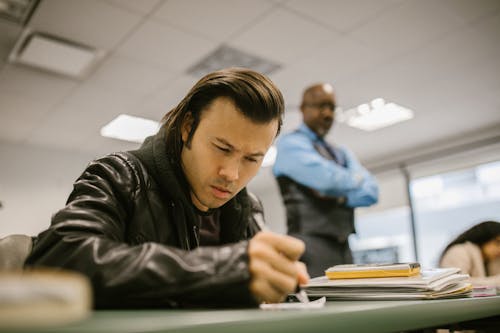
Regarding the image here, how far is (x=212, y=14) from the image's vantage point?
2906mm

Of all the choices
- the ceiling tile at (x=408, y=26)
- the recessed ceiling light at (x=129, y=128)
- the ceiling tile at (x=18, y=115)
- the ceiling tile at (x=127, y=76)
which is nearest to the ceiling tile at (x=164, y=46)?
the ceiling tile at (x=127, y=76)

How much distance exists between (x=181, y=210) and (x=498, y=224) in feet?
7.48

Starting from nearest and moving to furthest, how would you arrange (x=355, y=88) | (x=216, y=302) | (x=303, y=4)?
(x=216, y=302), (x=303, y=4), (x=355, y=88)

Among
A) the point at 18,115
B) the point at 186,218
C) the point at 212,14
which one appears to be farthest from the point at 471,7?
the point at 18,115

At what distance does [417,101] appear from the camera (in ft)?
14.7

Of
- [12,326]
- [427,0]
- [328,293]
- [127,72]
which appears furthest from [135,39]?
[12,326]

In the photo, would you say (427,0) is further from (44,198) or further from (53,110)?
(44,198)

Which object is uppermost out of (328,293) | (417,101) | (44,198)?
(417,101)

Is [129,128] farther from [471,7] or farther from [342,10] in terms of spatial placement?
[471,7]

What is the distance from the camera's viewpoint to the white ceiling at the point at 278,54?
2.90m

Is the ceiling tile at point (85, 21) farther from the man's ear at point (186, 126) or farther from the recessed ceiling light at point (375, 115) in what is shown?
the recessed ceiling light at point (375, 115)

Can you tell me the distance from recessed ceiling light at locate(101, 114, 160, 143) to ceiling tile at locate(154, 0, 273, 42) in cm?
178

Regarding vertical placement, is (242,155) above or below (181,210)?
above

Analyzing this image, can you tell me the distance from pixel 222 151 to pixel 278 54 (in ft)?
8.44
